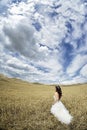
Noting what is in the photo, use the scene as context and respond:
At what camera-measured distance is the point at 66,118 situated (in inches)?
447

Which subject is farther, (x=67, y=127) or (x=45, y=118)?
(x=45, y=118)

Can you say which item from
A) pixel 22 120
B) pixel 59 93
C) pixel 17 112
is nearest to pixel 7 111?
pixel 17 112

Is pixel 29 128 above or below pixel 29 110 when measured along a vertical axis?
above

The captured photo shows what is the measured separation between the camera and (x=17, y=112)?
15.9 meters

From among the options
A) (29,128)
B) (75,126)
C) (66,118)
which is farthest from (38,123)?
(66,118)

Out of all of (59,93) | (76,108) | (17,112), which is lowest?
(76,108)

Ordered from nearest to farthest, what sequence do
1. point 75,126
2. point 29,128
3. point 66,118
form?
point 66,118
point 29,128
point 75,126

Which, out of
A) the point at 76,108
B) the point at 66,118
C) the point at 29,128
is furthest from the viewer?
the point at 76,108

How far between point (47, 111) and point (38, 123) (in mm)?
2607

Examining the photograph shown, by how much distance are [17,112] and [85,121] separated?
13.7 feet

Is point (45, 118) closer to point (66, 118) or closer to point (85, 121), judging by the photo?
point (85, 121)

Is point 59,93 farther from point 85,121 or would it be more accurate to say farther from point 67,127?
point 85,121

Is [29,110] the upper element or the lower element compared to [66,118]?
lower

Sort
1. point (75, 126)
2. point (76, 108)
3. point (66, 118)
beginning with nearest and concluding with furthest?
point (66, 118) < point (75, 126) < point (76, 108)
